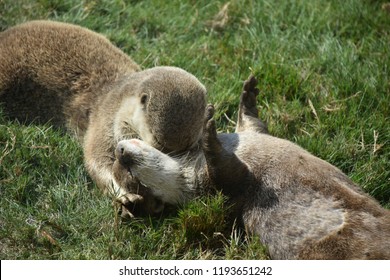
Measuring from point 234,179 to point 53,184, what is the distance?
1391mm

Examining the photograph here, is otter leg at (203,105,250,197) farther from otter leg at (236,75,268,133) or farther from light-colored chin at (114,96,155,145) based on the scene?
otter leg at (236,75,268,133)

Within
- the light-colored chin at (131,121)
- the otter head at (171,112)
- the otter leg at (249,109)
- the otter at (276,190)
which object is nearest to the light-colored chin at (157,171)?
the otter at (276,190)

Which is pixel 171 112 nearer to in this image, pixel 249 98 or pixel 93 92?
pixel 249 98

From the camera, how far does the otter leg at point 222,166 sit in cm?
465

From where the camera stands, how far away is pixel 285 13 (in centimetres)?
704

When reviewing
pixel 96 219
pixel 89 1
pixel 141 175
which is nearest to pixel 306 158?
pixel 141 175

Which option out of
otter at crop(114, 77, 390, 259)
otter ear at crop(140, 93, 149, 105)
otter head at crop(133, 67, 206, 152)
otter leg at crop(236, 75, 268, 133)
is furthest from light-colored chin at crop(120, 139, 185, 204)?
otter leg at crop(236, 75, 268, 133)

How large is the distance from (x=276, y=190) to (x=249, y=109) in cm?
111

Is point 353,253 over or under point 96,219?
over

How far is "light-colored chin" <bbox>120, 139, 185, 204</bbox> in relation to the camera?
4824 mm

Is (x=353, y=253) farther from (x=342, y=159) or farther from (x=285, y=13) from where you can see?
(x=285, y=13)

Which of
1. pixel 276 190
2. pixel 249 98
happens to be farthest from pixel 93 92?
pixel 276 190

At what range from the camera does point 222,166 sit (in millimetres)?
4668

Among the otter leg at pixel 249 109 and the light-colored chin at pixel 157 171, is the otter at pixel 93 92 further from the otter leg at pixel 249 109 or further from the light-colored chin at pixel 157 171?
the otter leg at pixel 249 109
